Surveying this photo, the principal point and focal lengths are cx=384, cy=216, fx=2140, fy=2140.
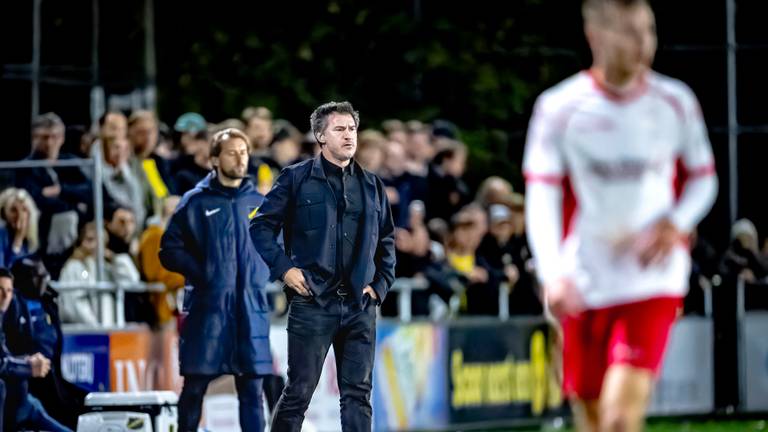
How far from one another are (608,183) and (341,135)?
3806 millimetres

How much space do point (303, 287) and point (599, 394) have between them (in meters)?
3.85

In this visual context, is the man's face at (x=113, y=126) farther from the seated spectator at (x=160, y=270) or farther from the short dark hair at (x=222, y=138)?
the short dark hair at (x=222, y=138)

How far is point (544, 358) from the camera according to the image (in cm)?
2122

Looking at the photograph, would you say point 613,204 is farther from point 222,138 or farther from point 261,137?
point 261,137

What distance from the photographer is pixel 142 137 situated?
1609cm

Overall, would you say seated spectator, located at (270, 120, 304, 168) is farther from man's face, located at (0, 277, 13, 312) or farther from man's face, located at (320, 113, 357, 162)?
man's face, located at (320, 113, 357, 162)

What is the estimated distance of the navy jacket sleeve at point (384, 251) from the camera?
12758 millimetres

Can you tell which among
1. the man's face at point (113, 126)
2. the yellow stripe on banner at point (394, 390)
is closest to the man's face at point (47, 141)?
the man's face at point (113, 126)

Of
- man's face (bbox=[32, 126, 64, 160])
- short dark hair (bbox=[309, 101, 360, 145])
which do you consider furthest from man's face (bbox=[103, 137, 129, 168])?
short dark hair (bbox=[309, 101, 360, 145])

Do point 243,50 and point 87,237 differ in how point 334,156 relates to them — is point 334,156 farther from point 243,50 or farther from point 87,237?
point 243,50

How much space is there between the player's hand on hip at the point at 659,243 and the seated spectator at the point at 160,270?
7.41 m

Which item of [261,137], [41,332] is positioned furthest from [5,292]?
[261,137]

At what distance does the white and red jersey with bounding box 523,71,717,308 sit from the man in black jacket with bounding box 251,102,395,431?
3702mm

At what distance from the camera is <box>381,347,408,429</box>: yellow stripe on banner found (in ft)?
62.6
